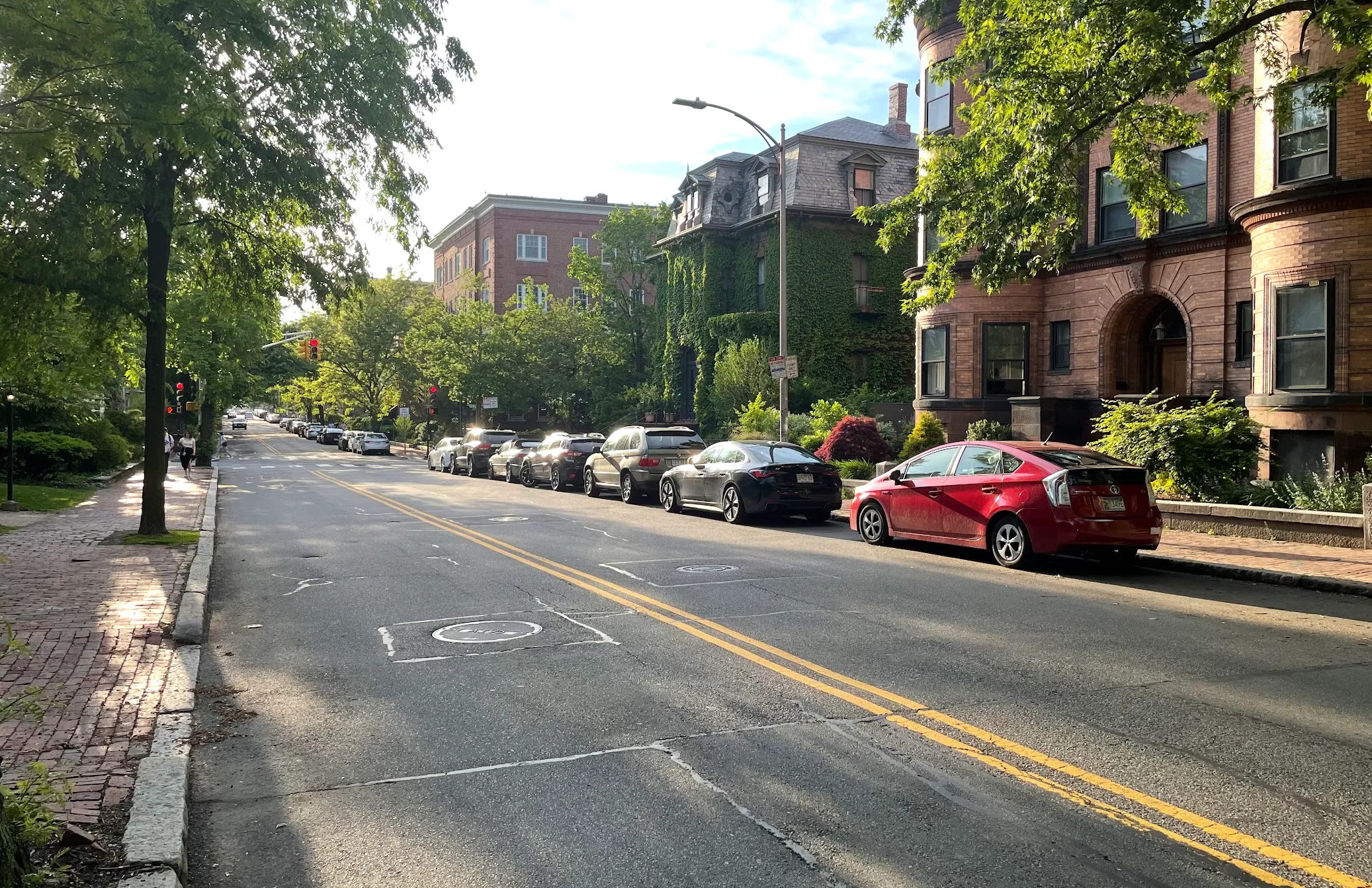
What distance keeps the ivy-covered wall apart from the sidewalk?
972 inches

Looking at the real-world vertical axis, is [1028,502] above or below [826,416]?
below

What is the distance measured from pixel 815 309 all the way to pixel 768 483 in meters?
22.8

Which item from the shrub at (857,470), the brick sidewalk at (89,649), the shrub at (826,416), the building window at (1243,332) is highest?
the building window at (1243,332)

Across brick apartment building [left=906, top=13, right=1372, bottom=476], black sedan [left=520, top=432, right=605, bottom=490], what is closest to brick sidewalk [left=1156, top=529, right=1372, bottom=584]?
brick apartment building [left=906, top=13, right=1372, bottom=476]

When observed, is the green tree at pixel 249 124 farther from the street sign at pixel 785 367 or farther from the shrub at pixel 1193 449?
the shrub at pixel 1193 449

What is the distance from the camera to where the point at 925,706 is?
611cm

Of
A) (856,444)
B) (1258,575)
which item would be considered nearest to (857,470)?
(856,444)

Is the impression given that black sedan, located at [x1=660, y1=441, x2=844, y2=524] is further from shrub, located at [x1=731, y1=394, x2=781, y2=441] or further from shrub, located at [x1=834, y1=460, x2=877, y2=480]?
shrub, located at [x1=731, y1=394, x2=781, y2=441]

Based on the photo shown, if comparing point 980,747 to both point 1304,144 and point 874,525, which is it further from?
point 1304,144

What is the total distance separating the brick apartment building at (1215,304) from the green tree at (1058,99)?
2590 millimetres

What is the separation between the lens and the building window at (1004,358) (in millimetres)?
27000

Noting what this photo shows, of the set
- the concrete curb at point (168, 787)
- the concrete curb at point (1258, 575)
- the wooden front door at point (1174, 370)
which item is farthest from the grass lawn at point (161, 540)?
the wooden front door at point (1174, 370)

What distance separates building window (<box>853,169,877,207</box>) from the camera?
40000mm

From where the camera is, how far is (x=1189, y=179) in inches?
894
